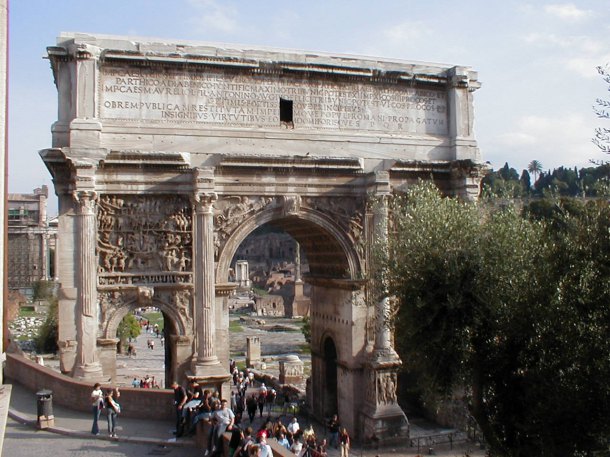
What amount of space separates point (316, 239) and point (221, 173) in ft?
11.6

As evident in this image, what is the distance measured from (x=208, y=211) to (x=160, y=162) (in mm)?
1477

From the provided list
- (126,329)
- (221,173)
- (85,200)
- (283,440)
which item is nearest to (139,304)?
(85,200)

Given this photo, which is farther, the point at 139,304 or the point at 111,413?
the point at 139,304

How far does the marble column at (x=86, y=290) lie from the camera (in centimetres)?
1409

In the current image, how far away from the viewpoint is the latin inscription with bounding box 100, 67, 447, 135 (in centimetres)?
1498

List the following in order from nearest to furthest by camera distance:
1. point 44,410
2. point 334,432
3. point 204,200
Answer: point 44,410
point 204,200
point 334,432

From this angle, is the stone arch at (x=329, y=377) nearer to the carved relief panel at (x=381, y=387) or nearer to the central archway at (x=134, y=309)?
the carved relief panel at (x=381, y=387)

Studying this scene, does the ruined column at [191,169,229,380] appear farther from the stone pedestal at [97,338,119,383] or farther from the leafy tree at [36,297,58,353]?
the leafy tree at [36,297,58,353]

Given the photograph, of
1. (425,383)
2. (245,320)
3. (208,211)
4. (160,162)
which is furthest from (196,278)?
(245,320)

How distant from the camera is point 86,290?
14.2 m

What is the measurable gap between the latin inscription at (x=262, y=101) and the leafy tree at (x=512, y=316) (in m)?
4.60

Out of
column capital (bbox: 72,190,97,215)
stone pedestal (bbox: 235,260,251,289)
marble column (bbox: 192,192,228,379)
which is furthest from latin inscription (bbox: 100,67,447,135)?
stone pedestal (bbox: 235,260,251,289)

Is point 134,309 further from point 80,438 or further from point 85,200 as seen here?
point 80,438

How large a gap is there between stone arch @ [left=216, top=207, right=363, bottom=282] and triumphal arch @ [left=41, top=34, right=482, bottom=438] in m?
0.05
